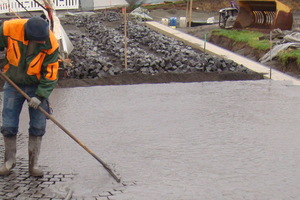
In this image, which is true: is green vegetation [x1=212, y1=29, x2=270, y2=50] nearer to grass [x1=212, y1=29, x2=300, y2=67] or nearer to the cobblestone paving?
grass [x1=212, y1=29, x2=300, y2=67]

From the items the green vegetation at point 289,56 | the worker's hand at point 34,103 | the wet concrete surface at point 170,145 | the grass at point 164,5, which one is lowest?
the wet concrete surface at point 170,145

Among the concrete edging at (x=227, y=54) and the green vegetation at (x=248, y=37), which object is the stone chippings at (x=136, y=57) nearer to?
the concrete edging at (x=227, y=54)

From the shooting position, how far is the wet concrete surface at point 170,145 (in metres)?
5.57

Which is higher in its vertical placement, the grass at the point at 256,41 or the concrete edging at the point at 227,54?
A: the grass at the point at 256,41

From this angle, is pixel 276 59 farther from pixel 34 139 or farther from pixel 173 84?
pixel 34 139

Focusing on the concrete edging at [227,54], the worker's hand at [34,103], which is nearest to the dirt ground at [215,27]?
the concrete edging at [227,54]

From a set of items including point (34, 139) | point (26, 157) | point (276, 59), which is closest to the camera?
Result: point (34, 139)

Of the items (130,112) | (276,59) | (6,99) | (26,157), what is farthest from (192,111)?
(276,59)

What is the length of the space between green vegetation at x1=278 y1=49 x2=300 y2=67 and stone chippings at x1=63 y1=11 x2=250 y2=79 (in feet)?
5.10

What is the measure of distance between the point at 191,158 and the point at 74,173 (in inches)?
56.5

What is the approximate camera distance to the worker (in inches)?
218

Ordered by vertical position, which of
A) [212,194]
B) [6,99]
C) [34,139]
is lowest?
[212,194]

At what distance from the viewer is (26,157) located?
6.52 meters

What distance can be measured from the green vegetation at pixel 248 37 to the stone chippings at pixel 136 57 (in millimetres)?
1977
